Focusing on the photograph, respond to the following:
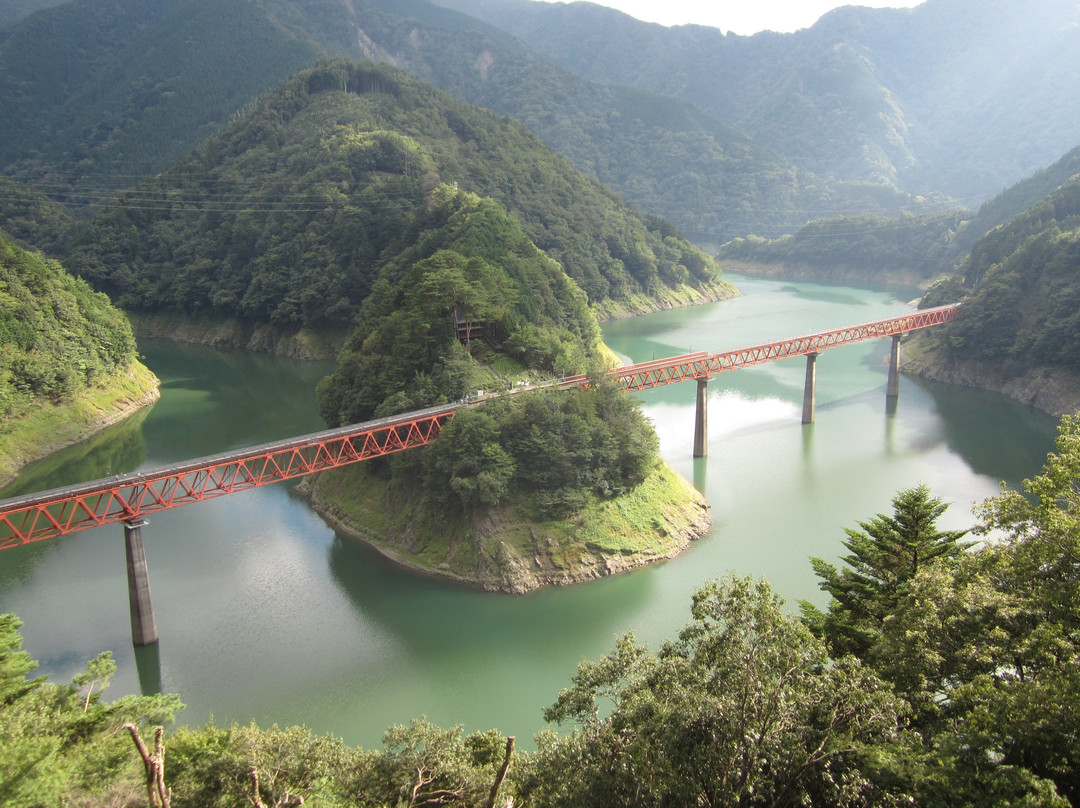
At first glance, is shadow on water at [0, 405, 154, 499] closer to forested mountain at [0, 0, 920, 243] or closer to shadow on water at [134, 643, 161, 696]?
shadow on water at [134, 643, 161, 696]

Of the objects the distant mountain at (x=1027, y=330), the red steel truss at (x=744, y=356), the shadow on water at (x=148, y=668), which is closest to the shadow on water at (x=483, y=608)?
the shadow on water at (x=148, y=668)

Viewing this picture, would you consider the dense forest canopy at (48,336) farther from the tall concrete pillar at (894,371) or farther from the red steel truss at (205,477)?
the tall concrete pillar at (894,371)

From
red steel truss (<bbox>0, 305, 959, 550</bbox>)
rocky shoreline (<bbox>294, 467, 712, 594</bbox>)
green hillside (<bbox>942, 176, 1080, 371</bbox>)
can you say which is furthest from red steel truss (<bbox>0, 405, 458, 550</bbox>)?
green hillside (<bbox>942, 176, 1080, 371</bbox>)

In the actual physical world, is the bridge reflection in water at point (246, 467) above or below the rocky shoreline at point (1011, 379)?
above

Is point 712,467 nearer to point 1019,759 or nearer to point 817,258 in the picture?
point 1019,759

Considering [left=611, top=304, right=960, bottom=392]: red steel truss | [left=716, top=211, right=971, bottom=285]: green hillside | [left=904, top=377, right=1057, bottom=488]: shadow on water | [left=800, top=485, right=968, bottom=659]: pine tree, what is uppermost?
[left=716, top=211, right=971, bottom=285]: green hillside

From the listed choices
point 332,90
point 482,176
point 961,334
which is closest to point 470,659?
point 961,334
